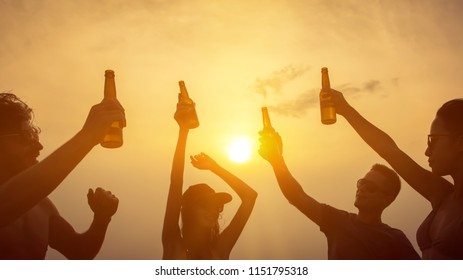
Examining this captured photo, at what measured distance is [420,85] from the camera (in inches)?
99.3

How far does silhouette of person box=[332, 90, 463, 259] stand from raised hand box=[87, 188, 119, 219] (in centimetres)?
81

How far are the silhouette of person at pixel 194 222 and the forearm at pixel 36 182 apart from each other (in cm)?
65

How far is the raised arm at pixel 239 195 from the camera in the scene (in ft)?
6.04

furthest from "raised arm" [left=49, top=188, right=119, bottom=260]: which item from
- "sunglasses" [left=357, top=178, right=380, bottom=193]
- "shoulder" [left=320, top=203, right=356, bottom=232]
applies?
"sunglasses" [left=357, top=178, right=380, bottom=193]

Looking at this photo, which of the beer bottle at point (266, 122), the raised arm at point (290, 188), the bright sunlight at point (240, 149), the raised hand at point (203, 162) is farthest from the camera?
the bright sunlight at point (240, 149)

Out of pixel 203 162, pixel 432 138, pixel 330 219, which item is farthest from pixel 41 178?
pixel 432 138

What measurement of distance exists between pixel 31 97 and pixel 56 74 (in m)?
0.16

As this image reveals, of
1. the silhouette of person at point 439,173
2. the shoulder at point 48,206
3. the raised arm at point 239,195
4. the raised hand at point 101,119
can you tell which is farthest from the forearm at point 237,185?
the raised hand at point 101,119

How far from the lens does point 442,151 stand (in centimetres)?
162

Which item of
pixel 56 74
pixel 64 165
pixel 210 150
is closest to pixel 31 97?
pixel 56 74

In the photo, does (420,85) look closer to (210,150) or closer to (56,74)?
(210,150)

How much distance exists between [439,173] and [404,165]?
0.10 metres

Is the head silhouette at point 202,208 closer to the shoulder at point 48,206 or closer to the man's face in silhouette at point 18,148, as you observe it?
the shoulder at point 48,206

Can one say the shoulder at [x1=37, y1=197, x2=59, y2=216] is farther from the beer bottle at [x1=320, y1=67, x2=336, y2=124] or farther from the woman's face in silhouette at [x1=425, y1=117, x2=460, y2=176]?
the woman's face in silhouette at [x1=425, y1=117, x2=460, y2=176]
